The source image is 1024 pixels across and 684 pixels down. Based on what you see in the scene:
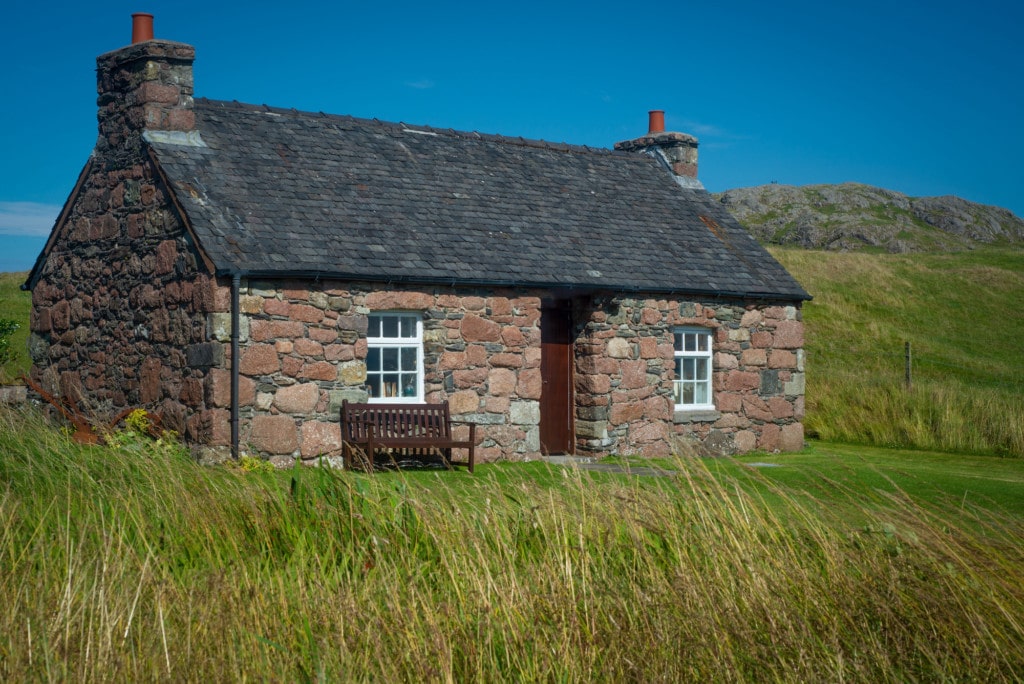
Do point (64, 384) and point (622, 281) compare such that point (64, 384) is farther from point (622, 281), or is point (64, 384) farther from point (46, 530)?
point (46, 530)

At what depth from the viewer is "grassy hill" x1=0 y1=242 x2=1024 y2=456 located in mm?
17109

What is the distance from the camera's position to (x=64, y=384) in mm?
15812

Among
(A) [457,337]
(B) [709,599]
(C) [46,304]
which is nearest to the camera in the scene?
(B) [709,599]

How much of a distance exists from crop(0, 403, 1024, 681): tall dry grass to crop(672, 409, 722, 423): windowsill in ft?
30.5

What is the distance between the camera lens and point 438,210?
15.5 meters

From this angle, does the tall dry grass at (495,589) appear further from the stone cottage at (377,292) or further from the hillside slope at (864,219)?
the hillside slope at (864,219)

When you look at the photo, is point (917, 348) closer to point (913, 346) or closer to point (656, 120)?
point (913, 346)

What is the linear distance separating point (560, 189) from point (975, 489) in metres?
8.08

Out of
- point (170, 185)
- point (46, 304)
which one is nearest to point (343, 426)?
point (170, 185)

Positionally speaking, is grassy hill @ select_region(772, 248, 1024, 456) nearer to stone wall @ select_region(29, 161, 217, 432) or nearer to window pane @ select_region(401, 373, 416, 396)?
window pane @ select_region(401, 373, 416, 396)

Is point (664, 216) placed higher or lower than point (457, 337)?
higher

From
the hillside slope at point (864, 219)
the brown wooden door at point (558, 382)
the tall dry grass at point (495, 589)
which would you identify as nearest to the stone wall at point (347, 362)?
the brown wooden door at point (558, 382)

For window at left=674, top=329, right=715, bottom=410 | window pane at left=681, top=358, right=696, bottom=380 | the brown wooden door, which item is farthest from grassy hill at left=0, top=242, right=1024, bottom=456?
the brown wooden door

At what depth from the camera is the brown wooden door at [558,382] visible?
15.7 meters
